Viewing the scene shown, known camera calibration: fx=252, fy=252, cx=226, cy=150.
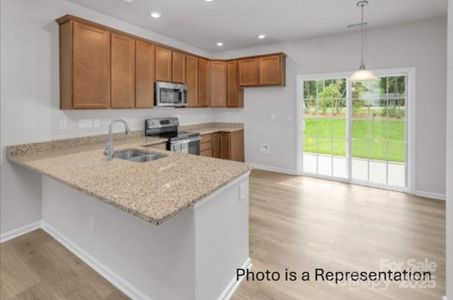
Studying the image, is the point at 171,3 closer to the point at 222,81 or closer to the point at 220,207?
the point at 222,81

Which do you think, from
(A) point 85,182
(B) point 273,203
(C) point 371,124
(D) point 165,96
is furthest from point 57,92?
(C) point 371,124

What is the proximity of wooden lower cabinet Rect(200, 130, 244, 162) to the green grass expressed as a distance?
1.41 metres

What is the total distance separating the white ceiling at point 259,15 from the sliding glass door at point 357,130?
3.11ft

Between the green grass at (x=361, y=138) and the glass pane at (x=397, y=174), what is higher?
the green grass at (x=361, y=138)

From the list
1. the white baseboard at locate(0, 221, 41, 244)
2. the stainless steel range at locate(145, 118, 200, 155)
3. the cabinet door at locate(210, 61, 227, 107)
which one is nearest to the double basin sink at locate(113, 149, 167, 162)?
the stainless steel range at locate(145, 118, 200, 155)

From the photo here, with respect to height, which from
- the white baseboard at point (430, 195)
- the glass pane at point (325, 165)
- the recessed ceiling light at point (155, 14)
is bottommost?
the white baseboard at point (430, 195)

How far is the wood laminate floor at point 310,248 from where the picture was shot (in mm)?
1926

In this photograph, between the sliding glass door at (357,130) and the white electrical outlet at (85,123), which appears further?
the sliding glass door at (357,130)

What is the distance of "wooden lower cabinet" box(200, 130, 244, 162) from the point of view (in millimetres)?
4901

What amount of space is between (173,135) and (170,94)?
68cm

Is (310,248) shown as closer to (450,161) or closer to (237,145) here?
(450,161)

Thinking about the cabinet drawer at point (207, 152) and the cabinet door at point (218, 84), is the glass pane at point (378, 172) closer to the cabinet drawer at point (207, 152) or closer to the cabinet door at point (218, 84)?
the cabinet drawer at point (207, 152)

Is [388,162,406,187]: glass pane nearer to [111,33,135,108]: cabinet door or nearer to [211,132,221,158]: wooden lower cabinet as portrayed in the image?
[211,132,221,158]: wooden lower cabinet

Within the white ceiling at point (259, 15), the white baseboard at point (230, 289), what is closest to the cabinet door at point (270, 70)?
the white ceiling at point (259, 15)
